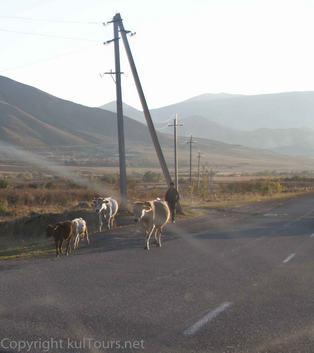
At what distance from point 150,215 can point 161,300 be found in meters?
5.95

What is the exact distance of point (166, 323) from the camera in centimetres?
600

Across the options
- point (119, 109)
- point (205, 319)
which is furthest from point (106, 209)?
point (205, 319)

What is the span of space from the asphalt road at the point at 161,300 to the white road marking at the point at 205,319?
0.02 m

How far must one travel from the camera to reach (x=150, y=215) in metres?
13.1

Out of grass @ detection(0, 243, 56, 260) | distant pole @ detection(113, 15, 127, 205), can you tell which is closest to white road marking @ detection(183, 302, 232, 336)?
grass @ detection(0, 243, 56, 260)

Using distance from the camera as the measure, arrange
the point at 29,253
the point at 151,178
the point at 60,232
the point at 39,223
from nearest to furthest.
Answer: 1. the point at 60,232
2. the point at 29,253
3. the point at 39,223
4. the point at 151,178

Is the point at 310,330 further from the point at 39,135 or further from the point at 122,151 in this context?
the point at 39,135

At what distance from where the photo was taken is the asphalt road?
5363 mm

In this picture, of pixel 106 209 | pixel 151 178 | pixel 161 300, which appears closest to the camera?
pixel 161 300

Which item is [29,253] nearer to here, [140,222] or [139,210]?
[140,222]

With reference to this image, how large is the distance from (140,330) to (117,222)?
15.0 metres

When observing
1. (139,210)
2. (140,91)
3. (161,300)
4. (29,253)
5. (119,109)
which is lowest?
(29,253)

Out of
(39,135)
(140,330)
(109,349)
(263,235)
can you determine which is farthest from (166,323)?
(39,135)

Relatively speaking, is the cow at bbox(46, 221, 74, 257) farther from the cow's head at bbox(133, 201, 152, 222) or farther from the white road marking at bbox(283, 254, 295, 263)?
the white road marking at bbox(283, 254, 295, 263)
